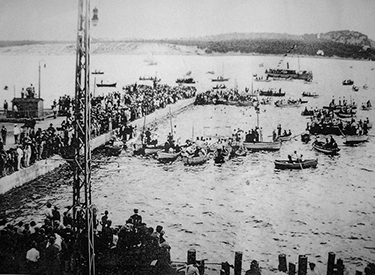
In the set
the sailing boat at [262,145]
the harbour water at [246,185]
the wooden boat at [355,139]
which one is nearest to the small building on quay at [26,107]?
the harbour water at [246,185]

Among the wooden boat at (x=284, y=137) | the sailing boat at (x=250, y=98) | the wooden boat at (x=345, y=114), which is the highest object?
the sailing boat at (x=250, y=98)

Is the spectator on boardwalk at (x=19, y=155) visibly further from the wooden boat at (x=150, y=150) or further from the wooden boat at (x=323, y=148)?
the wooden boat at (x=323, y=148)

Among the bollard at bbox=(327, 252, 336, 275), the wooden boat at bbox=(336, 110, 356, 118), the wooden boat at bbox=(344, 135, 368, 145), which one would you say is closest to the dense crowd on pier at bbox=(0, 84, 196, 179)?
the wooden boat at bbox=(336, 110, 356, 118)

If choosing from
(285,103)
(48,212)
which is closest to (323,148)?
(285,103)

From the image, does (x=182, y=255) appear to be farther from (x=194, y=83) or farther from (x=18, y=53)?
(x=18, y=53)

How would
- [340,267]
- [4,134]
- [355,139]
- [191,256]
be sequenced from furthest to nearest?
[4,134]
[355,139]
[191,256]
[340,267]

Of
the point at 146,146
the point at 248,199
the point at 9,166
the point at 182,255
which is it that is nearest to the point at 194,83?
the point at 146,146

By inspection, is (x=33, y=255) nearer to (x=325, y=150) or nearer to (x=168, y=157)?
(x=168, y=157)
